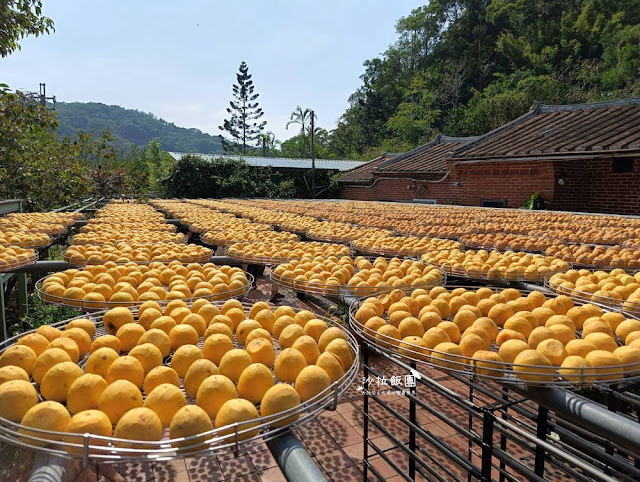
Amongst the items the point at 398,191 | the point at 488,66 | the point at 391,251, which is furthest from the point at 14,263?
the point at 488,66

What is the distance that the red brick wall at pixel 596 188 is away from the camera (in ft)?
31.9

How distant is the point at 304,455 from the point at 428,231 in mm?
5542

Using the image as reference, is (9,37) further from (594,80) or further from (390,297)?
(594,80)

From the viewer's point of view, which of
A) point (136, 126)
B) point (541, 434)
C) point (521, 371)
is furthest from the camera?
point (136, 126)

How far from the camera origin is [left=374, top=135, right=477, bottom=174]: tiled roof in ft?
52.5

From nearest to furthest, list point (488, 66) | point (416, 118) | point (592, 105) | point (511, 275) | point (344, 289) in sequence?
point (344, 289) < point (511, 275) < point (592, 105) < point (488, 66) < point (416, 118)

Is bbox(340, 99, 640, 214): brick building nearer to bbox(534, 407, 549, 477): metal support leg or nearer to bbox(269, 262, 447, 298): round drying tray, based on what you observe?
bbox(269, 262, 447, 298): round drying tray

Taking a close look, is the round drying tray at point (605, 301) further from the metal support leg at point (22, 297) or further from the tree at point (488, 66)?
the tree at point (488, 66)

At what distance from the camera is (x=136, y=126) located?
102938 mm

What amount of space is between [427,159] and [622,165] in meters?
8.09

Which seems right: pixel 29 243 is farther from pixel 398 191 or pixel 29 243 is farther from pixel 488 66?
pixel 488 66

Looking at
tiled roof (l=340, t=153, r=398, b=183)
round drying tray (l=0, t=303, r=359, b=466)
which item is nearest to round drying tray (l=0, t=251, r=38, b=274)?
round drying tray (l=0, t=303, r=359, b=466)

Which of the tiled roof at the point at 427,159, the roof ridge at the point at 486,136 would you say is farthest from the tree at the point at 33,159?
the tiled roof at the point at 427,159

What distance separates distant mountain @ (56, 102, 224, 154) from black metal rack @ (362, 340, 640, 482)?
9544 centimetres
